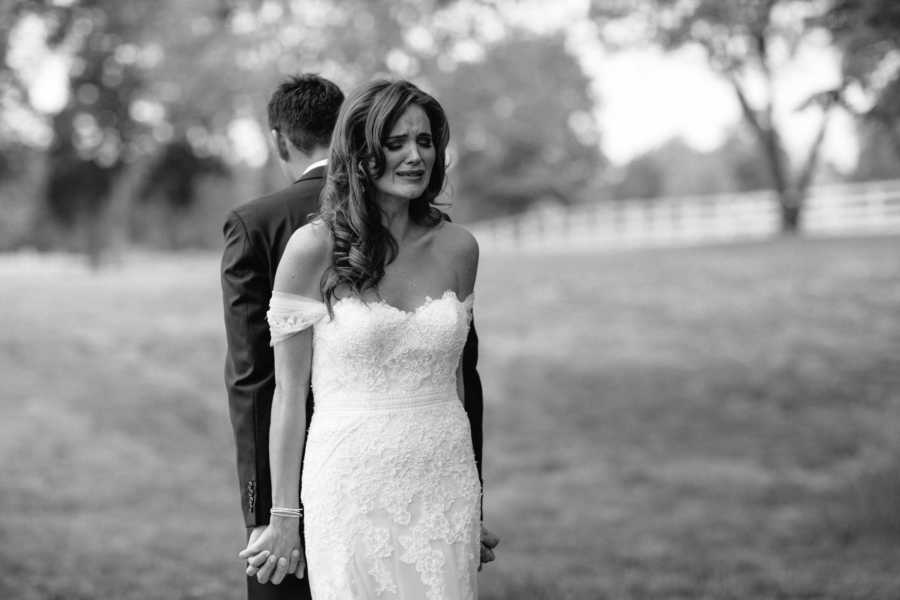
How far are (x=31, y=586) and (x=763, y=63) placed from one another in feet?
49.0

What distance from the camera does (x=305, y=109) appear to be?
3.62 meters

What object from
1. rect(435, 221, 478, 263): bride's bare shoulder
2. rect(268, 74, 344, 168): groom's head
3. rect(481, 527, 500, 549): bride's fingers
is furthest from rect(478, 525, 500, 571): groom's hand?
rect(268, 74, 344, 168): groom's head

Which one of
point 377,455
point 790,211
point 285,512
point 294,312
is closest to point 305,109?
point 294,312

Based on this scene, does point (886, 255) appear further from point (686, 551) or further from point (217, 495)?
point (217, 495)

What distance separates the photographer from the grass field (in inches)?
338

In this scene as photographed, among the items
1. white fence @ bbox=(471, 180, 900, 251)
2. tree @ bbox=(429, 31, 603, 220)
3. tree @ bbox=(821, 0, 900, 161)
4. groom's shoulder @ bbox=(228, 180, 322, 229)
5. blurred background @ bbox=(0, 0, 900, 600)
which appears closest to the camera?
groom's shoulder @ bbox=(228, 180, 322, 229)

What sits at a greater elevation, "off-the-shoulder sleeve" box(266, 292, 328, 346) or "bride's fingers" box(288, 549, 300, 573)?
"off-the-shoulder sleeve" box(266, 292, 328, 346)

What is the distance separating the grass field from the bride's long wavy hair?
4639 mm

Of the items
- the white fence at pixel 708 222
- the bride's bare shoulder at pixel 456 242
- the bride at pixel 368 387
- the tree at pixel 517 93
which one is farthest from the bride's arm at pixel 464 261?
the white fence at pixel 708 222

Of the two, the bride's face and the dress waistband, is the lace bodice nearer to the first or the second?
the dress waistband

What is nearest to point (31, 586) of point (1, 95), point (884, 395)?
point (884, 395)

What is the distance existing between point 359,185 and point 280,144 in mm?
733

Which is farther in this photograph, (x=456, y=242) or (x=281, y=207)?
(x=281, y=207)

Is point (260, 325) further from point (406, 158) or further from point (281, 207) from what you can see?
point (406, 158)
